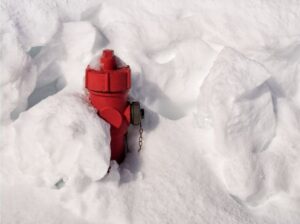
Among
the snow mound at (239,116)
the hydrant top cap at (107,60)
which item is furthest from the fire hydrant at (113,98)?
the snow mound at (239,116)

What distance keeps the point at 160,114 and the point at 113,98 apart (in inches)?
10.5

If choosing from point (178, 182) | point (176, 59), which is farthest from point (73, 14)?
point (178, 182)

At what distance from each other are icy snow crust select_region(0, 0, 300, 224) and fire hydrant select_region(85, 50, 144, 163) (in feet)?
0.17

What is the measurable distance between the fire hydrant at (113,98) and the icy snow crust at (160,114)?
5 centimetres

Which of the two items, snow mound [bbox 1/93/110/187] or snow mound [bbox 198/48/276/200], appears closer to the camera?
snow mound [bbox 1/93/110/187]

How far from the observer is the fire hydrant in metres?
1.20

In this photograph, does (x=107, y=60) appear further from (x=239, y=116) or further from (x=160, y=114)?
(x=239, y=116)

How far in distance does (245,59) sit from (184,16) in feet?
1.17

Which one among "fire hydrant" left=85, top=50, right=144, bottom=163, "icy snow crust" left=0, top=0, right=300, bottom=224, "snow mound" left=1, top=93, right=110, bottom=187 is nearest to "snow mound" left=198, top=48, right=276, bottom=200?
"icy snow crust" left=0, top=0, right=300, bottom=224

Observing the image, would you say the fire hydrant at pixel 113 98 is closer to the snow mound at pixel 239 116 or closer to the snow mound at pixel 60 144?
the snow mound at pixel 60 144

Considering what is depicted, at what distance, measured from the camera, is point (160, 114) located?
145 centimetres

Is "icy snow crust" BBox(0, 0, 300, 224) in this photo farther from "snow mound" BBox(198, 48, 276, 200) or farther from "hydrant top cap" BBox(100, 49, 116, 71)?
"hydrant top cap" BBox(100, 49, 116, 71)

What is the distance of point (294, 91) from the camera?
150cm

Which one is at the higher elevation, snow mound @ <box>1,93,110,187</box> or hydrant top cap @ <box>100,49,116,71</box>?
hydrant top cap @ <box>100,49,116,71</box>
